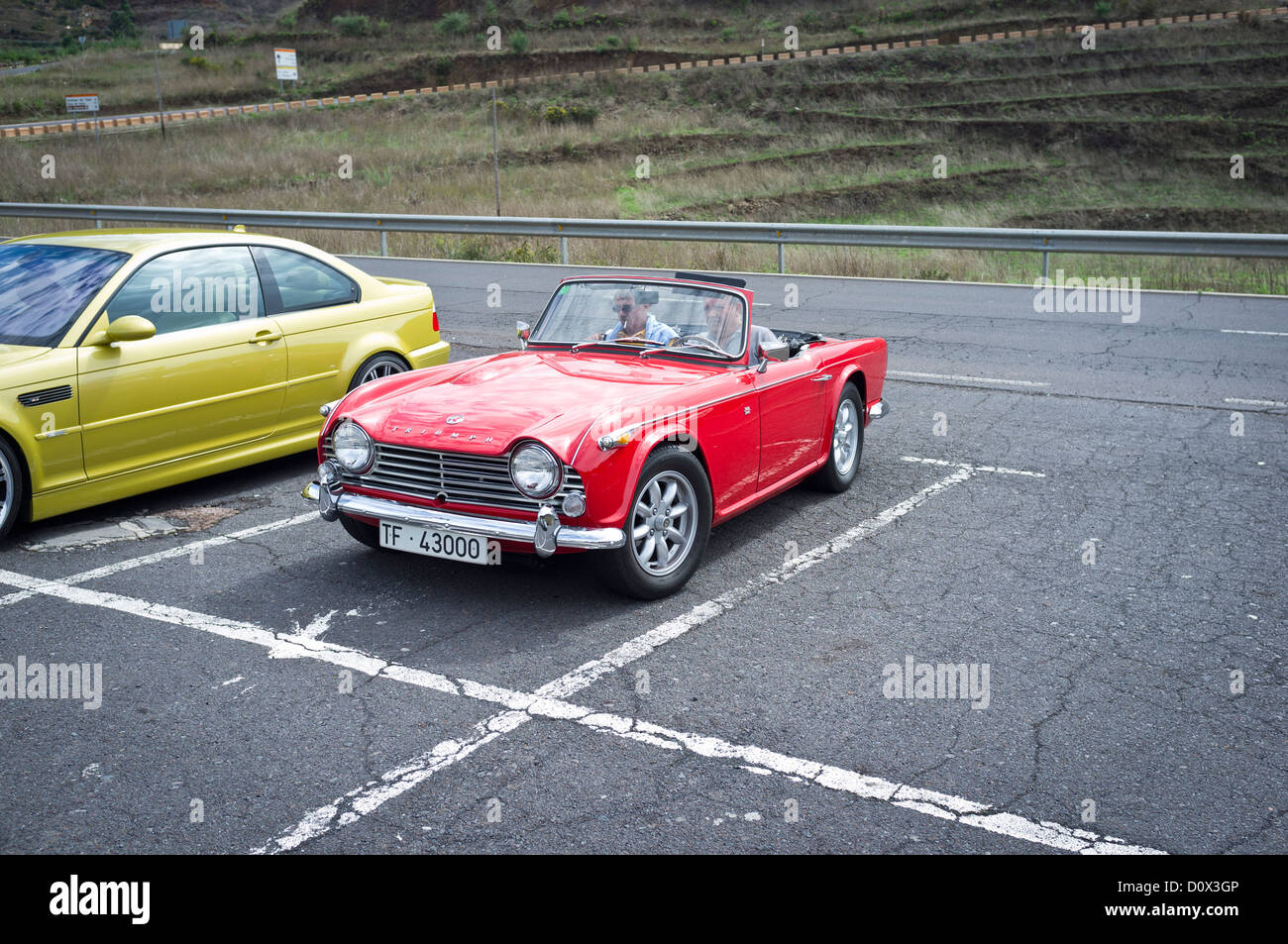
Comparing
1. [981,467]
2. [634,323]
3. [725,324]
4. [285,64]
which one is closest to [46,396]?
[634,323]

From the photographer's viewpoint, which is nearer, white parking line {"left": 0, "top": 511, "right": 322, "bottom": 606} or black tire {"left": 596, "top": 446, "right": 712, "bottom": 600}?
black tire {"left": 596, "top": 446, "right": 712, "bottom": 600}

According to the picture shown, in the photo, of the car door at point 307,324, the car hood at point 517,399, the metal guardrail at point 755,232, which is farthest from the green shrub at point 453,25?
the car hood at point 517,399

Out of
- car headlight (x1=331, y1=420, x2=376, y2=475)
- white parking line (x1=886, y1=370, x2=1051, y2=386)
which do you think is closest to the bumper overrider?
car headlight (x1=331, y1=420, x2=376, y2=475)

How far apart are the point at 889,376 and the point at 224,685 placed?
25.1 feet

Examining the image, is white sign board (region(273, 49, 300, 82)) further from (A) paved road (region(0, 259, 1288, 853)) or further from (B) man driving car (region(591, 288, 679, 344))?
(B) man driving car (region(591, 288, 679, 344))

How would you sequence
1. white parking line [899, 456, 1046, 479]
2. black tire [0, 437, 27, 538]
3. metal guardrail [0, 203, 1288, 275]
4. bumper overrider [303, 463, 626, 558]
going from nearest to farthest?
bumper overrider [303, 463, 626, 558], black tire [0, 437, 27, 538], white parking line [899, 456, 1046, 479], metal guardrail [0, 203, 1288, 275]

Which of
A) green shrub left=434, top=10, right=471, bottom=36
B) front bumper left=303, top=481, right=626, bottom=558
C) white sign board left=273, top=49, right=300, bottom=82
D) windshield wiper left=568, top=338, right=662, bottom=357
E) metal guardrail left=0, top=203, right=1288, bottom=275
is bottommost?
front bumper left=303, top=481, right=626, bottom=558

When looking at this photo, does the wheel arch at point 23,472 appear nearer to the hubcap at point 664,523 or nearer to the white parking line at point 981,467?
the hubcap at point 664,523

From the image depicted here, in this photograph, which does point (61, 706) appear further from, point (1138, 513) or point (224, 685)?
point (1138, 513)

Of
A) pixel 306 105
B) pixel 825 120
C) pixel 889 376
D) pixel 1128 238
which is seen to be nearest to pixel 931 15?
pixel 825 120

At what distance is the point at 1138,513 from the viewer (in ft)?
22.6

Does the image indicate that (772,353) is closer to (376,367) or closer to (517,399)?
(517,399)

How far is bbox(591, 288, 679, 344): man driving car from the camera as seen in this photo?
643 centimetres

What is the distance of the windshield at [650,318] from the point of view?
20.8 ft
